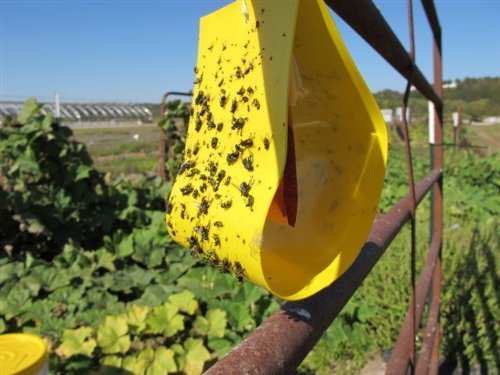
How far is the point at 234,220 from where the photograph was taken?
406 millimetres

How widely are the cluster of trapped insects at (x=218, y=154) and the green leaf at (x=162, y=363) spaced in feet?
5.26

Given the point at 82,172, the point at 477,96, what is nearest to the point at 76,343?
the point at 82,172

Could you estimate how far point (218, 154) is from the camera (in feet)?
1.53

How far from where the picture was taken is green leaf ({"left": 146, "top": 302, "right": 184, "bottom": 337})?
220 centimetres

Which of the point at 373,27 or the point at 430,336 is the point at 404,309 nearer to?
the point at 430,336

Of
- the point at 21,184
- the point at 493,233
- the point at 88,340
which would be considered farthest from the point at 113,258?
the point at 493,233

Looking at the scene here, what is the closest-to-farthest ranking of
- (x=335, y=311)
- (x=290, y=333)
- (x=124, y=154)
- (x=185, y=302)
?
1. (x=290, y=333)
2. (x=335, y=311)
3. (x=185, y=302)
4. (x=124, y=154)

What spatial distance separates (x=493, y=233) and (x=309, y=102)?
4.08m

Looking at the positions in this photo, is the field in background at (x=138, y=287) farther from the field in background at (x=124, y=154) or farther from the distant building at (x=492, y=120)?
the distant building at (x=492, y=120)

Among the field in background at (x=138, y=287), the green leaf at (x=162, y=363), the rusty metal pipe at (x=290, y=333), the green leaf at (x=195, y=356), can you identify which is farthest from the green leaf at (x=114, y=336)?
the rusty metal pipe at (x=290, y=333)

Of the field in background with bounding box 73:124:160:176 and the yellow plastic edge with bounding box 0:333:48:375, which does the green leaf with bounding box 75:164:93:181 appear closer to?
the yellow plastic edge with bounding box 0:333:48:375

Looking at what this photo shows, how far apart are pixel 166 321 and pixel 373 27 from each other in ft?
6.03

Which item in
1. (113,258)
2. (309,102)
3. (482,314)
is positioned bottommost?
(482,314)

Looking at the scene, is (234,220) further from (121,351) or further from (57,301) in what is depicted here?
(57,301)
